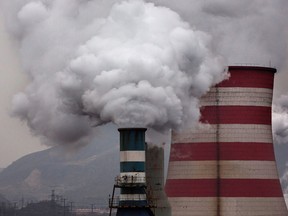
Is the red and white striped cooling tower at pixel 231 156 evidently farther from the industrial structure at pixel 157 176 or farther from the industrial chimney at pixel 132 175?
the industrial chimney at pixel 132 175

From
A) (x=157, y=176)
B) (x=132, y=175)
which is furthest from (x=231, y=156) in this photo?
(x=132, y=175)

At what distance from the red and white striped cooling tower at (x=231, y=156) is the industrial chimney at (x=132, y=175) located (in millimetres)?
11201

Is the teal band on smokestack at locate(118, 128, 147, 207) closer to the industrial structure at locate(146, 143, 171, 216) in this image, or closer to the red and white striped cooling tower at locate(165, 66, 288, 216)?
the industrial structure at locate(146, 143, 171, 216)

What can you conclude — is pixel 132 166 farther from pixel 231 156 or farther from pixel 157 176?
pixel 231 156

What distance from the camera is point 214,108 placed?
4288 cm

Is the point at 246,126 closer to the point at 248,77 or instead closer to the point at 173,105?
the point at 248,77

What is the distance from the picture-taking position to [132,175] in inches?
1217

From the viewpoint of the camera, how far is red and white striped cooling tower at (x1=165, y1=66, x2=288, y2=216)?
42.7 metres

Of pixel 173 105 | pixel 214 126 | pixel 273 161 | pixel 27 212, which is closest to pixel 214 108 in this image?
pixel 214 126

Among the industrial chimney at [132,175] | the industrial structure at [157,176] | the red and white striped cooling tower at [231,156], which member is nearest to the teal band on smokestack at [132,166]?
the industrial chimney at [132,175]

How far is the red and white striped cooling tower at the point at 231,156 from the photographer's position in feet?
140

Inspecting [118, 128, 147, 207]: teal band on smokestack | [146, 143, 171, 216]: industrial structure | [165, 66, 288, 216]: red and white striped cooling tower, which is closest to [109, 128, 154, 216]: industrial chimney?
[118, 128, 147, 207]: teal band on smokestack

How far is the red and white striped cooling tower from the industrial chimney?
11.2m

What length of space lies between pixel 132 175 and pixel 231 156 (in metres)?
13.0
